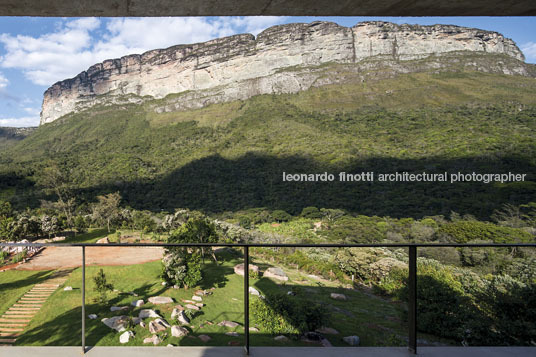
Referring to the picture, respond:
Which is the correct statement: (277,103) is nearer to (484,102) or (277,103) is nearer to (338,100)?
(338,100)

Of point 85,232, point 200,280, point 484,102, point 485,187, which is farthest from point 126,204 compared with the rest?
point 484,102

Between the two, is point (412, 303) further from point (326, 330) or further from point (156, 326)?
point (156, 326)

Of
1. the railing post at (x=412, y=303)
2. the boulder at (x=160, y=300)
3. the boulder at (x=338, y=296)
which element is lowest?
the boulder at (x=160, y=300)

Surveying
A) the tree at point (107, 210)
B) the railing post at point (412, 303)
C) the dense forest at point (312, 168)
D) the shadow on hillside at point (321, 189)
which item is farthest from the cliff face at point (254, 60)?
the railing post at point (412, 303)

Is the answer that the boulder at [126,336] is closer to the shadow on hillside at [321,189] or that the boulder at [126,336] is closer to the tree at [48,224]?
the tree at [48,224]

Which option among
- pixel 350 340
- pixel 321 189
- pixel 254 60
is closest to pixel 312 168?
pixel 321 189

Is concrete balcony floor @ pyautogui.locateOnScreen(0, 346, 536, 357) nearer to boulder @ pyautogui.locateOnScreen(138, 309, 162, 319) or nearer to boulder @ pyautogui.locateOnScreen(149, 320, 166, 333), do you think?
boulder @ pyautogui.locateOnScreen(149, 320, 166, 333)
